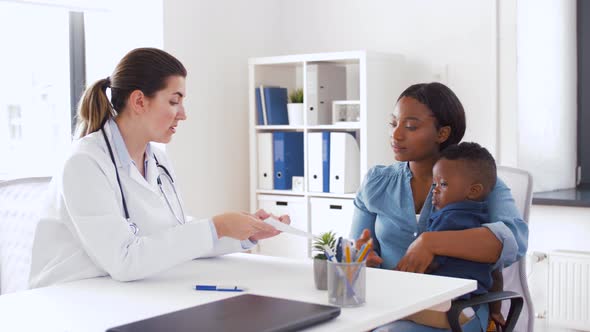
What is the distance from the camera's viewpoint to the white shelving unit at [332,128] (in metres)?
3.92

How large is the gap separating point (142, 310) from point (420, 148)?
105 cm

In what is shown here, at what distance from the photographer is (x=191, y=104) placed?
418cm

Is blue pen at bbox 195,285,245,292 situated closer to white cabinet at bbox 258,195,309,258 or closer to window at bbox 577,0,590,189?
white cabinet at bbox 258,195,309,258

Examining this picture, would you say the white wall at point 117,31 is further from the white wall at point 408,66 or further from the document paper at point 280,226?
the document paper at point 280,226

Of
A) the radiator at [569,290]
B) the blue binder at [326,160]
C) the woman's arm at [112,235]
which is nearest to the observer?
the woman's arm at [112,235]

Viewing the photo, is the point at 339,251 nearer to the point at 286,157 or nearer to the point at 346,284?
the point at 346,284

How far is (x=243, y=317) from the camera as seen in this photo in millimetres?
1434

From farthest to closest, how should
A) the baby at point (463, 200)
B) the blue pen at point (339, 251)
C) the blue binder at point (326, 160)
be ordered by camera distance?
the blue binder at point (326, 160) → the baby at point (463, 200) → the blue pen at point (339, 251)

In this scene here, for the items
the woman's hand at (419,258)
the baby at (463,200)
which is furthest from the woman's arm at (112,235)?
the baby at (463,200)

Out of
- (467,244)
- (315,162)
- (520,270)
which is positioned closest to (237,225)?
(467,244)

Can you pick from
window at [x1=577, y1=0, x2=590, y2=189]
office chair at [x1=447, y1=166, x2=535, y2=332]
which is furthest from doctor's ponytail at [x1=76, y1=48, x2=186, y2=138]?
window at [x1=577, y1=0, x2=590, y2=189]

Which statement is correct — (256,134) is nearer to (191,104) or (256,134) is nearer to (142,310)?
(191,104)

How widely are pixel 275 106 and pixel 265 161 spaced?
0.30 meters

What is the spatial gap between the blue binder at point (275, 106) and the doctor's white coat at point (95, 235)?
221 cm
